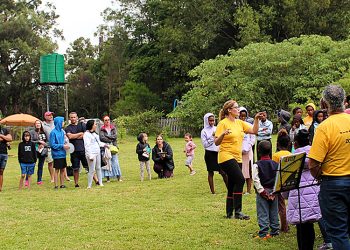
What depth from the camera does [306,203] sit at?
5.73 m

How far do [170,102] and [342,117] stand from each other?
42.1m

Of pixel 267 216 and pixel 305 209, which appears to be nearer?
pixel 305 209

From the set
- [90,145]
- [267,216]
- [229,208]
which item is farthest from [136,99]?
[267,216]

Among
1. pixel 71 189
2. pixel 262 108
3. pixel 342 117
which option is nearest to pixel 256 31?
pixel 262 108

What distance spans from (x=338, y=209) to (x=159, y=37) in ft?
125

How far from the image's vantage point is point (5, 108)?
153 feet

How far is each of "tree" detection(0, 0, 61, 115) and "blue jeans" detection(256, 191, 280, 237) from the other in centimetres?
3748

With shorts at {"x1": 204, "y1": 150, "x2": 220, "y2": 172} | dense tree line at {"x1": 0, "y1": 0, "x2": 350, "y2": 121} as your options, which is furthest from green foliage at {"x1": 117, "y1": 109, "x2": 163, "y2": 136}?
shorts at {"x1": 204, "y1": 150, "x2": 220, "y2": 172}

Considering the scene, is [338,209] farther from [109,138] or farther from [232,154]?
[109,138]

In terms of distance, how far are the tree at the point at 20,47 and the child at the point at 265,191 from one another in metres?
37.5

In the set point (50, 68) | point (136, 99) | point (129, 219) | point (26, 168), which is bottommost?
point (129, 219)

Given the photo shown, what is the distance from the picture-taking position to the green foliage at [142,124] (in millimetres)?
33125

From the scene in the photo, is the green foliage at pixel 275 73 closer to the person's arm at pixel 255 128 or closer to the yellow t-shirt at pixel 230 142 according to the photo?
the person's arm at pixel 255 128

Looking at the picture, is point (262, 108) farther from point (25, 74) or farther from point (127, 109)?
point (25, 74)
